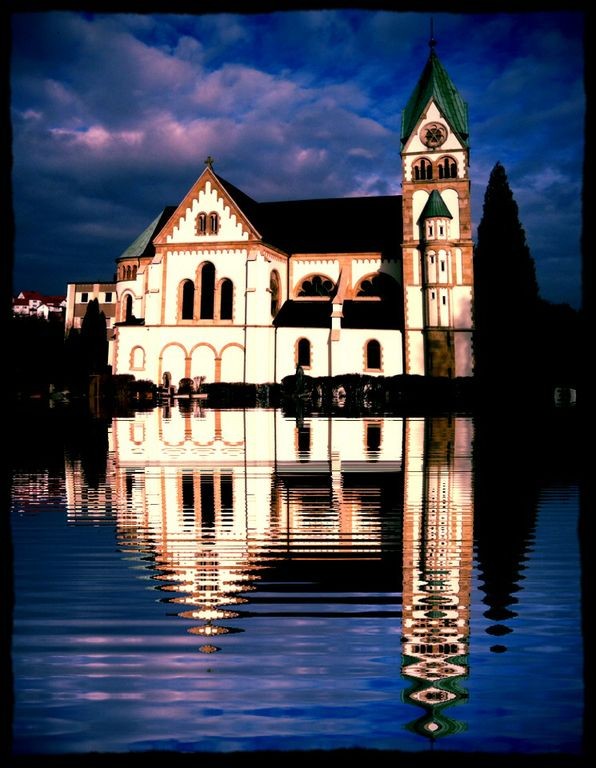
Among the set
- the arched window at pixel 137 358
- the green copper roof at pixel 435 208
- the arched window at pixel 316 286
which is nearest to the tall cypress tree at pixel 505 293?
the green copper roof at pixel 435 208

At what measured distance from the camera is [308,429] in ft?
89.5

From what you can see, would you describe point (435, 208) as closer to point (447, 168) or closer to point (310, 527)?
point (447, 168)

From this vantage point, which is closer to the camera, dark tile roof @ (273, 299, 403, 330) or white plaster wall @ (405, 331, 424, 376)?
white plaster wall @ (405, 331, 424, 376)

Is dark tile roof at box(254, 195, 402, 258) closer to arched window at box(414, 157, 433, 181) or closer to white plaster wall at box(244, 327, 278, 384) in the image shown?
arched window at box(414, 157, 433, 181)

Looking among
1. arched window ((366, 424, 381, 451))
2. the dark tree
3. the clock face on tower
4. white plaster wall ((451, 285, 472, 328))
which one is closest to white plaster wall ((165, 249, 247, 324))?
white plaster wall ((451, 285, 472, 328))

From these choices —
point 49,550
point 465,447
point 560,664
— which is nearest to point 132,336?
point 465,447

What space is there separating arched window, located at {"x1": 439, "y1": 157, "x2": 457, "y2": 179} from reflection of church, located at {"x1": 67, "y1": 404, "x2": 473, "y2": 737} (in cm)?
4195

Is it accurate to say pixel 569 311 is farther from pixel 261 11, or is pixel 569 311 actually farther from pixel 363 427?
pixel 261 11

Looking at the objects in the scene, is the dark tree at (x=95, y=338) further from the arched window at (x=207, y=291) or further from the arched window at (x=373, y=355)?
the arched window at (x=373, y=355)

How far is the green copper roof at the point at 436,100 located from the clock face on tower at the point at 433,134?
2.31 feet

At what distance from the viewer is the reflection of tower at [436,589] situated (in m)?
4.60

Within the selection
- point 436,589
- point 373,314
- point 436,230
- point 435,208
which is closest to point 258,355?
point 373,314

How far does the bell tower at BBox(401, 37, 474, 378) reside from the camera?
56.5 m

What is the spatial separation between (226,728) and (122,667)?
3.64ft
